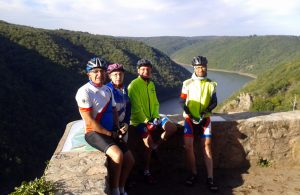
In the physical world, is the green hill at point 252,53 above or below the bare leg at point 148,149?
above

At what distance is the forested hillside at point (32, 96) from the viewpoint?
3194 cm

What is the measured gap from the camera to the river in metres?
59.9

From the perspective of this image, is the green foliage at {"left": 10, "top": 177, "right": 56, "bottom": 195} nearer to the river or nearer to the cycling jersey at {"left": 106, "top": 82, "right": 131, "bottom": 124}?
the cycling jersey at {"left": 106, "top": 82, "right": 131, "bottom": 124}

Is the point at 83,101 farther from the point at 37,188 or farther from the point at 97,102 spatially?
the point at 37,188

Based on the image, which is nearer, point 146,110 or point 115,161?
point 115,161

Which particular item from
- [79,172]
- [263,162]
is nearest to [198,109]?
[263,162]

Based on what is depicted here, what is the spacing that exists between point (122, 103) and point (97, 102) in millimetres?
444

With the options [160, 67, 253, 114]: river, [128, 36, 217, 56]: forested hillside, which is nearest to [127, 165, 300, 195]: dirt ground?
[160, 67, 253, 114]: river

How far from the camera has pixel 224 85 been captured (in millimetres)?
90500

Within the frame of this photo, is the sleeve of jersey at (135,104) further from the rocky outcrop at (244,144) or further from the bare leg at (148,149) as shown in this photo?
the rocky outcrop at (244,144)

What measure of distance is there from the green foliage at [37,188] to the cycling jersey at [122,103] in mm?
1153

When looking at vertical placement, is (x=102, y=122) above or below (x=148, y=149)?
above

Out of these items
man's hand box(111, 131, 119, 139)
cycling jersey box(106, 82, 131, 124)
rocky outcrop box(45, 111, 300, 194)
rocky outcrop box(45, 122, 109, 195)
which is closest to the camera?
rocky outcrop box(45, 122, 109, 195)

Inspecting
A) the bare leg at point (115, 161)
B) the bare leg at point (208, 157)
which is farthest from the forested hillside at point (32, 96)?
the bare leg at point (115, 161)
